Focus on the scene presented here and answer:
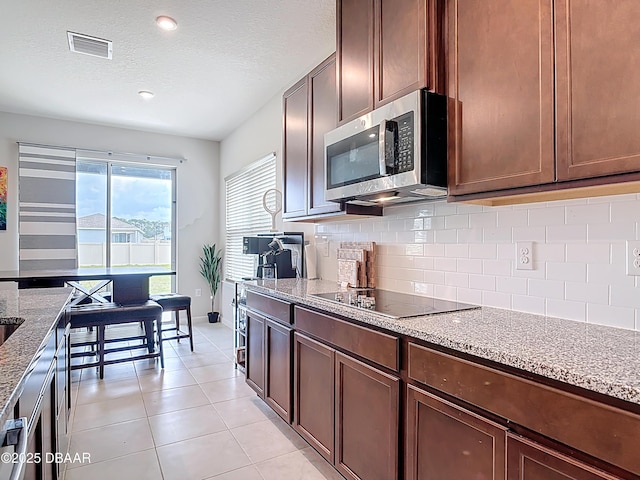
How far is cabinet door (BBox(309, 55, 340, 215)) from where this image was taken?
2.45 m

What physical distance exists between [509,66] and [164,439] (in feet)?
8.89

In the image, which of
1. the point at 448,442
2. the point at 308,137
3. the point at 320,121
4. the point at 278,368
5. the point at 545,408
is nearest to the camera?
the point at 545,408

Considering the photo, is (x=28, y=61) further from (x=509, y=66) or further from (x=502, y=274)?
(x=502, y=274)

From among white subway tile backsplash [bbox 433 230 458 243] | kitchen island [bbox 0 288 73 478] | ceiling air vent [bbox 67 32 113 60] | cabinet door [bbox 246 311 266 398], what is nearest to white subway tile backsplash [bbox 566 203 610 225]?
white subway tile backsplash [bbox 433 230 458 243]

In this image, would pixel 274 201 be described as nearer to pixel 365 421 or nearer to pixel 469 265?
pixel 469 265

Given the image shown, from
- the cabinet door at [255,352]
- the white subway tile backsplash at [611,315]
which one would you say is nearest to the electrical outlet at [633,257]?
the white subway tile backsplash at [611,315]

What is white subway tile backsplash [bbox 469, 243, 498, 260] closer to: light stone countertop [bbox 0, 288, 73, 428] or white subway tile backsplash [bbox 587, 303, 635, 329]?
white subway tile backsplash [bbox 587, 303, 635, 329]

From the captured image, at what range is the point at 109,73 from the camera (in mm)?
3447

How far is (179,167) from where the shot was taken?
5.57 meters

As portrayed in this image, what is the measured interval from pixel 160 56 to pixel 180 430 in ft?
9.41

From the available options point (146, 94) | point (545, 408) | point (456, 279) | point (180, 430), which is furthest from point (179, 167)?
point (545, 408)

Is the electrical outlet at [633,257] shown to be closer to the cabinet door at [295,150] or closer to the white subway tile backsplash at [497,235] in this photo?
the white subway tile backsplash at [497,235]

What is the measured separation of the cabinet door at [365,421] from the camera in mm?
1526

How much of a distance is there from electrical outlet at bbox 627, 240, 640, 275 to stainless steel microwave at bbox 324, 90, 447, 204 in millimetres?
693
